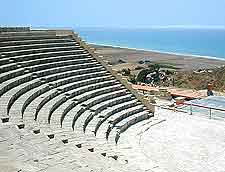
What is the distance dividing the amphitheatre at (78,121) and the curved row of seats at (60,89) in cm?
3

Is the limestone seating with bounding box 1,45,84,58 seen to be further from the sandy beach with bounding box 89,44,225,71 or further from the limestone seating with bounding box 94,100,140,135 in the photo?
the sandy beach with bounding box 89,44,225,71

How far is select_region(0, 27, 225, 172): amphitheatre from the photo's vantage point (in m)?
8.48

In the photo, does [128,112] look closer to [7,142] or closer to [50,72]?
[50,72]

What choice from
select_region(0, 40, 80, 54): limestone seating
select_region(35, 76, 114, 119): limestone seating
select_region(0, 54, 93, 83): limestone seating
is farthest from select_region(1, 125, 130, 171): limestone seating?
select_region(0, 40, 80, 54): limestone seating

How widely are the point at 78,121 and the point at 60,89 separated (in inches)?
78.9

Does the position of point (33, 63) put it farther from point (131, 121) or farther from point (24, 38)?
point (131, 121)

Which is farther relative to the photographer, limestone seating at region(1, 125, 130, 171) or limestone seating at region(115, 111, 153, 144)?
limestone seating at region(115, 111, 153, 144)

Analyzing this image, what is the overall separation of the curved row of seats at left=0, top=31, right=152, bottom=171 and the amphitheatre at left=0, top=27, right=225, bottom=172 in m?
0.03

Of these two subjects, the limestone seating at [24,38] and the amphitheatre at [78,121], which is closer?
the amphitheatre at [78,121]

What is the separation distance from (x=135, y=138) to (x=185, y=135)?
2029 millimetres

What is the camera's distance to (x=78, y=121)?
13.2 metres

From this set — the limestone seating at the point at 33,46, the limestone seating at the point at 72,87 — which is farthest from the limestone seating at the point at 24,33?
the limestone seating at the point at 72,87

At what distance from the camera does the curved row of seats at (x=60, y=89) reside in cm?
1145

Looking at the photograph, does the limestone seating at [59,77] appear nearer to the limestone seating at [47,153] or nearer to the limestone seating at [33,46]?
the limestone seating at [33,46]
